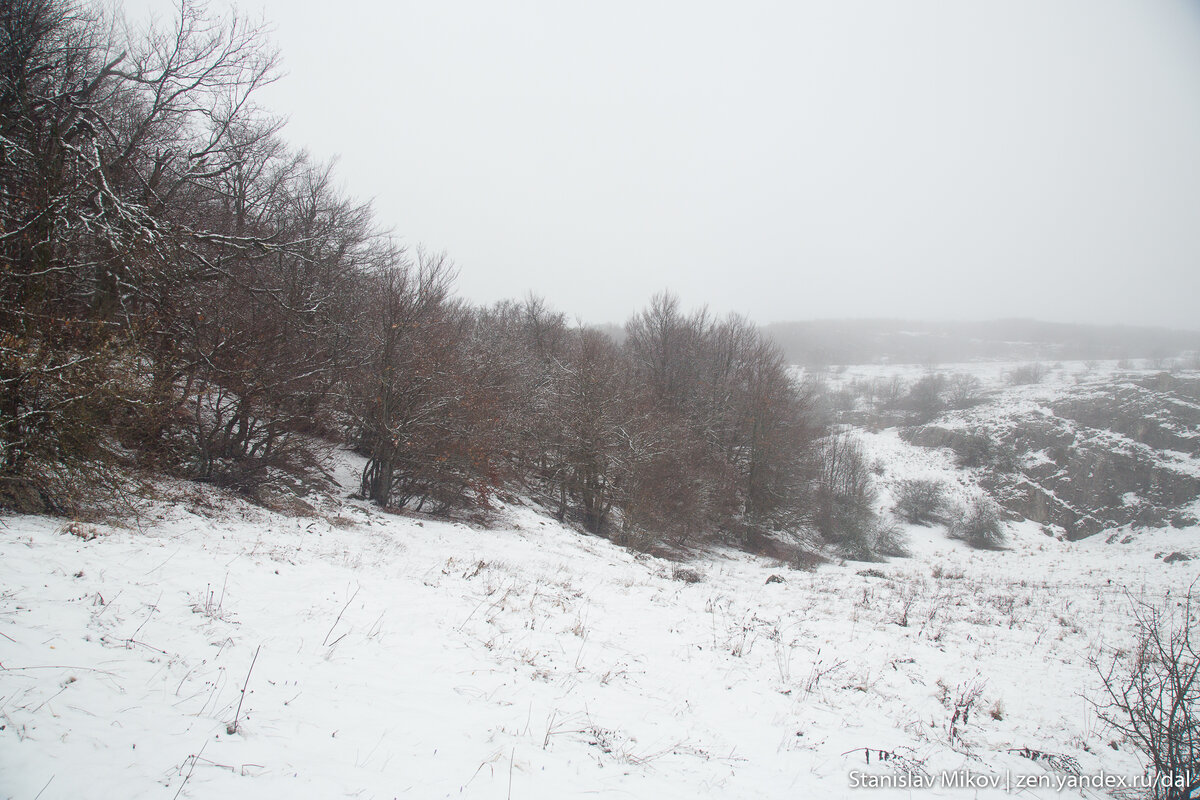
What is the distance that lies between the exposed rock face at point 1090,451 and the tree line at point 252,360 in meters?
24.9

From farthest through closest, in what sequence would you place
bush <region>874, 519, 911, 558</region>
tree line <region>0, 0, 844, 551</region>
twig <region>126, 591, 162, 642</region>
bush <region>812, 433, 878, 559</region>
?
bush <region>874, 519, 911, 558</region>, bush <region>812, 433, 878, 559</region>, tree line <region>0, 0, 844, 551</region>, twig <region>126, 591, 162, 642</region>

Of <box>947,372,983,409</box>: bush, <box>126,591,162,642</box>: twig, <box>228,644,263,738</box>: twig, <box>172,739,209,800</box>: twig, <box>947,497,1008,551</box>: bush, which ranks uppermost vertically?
<box>126,591,162,642</box>: twig

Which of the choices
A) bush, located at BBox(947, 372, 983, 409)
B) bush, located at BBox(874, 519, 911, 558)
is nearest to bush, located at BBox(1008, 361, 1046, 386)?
bush, located at BBox(947, 372, 983, 409)

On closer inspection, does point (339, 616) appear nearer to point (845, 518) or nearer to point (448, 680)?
point (448, 680)

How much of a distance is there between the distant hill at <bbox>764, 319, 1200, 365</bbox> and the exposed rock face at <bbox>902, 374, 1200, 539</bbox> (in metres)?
Answer: 41.1

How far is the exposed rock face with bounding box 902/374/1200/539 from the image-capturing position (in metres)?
33.6

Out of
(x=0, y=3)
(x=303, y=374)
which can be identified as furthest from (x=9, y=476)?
(x=0, y=3)

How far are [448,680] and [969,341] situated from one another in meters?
142

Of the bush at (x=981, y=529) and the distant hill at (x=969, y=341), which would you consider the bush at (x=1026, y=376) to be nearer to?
the distant hill at (x=969, y=341)

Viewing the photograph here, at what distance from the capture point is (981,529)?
3147 cm

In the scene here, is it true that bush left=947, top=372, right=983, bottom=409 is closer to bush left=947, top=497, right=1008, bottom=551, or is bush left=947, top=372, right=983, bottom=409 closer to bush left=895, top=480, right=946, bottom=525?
bush left=895, top=480, right=946, bottom=525

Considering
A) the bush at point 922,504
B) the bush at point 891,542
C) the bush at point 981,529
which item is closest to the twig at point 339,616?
the bush at point 891,542

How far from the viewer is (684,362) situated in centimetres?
2919

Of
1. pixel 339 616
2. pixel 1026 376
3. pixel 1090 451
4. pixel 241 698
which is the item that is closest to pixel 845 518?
pixel 339 616
